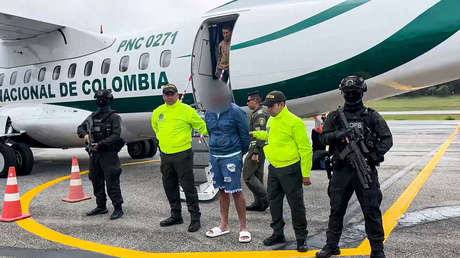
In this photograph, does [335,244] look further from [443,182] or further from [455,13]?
[443,182]

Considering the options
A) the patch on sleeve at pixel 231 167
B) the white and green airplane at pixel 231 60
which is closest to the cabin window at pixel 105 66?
the white and green airplane at pixel 231 60

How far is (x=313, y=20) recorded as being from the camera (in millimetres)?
6004

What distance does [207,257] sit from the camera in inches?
160

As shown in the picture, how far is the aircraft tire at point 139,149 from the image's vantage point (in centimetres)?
1222

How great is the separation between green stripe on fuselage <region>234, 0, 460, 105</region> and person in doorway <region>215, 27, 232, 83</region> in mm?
1622

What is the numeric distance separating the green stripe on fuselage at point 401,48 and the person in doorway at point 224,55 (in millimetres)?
1622

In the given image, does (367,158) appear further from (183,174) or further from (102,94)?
(102,94)

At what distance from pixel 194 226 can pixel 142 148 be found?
7.65 m

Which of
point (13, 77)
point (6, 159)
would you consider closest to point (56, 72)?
point (13, 77)

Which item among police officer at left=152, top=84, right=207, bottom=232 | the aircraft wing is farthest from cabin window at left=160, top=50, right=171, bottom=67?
the aircraft wing

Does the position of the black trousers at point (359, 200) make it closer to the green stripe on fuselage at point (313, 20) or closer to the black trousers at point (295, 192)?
the black trousers at point (295, 192)

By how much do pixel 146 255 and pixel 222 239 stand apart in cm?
A: 93

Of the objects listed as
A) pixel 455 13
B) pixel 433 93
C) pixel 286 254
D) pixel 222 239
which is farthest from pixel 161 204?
pixel 433 93

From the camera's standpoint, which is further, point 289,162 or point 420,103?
point 420,103
